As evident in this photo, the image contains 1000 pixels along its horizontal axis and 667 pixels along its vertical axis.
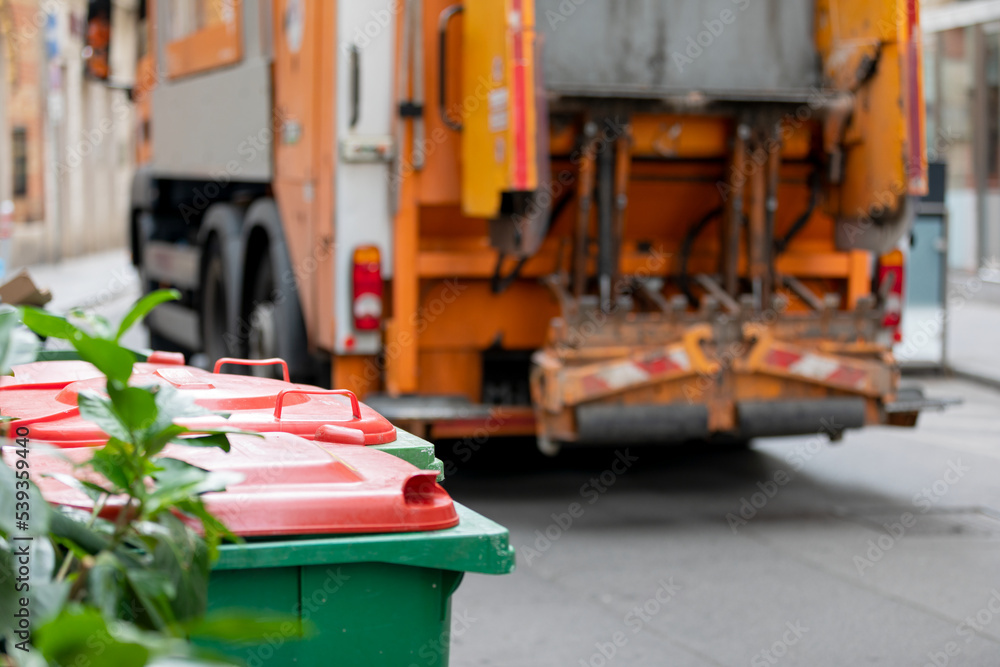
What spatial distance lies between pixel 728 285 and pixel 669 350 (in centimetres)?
87

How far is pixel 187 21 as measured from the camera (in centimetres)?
921

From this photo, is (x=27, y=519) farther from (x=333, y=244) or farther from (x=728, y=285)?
(x=728, y=285)

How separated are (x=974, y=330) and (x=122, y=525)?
1460 centimetres

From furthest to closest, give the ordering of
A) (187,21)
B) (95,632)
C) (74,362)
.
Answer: (187,21), (74,362), (95,632)

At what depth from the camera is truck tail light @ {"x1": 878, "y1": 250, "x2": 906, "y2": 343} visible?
720cm

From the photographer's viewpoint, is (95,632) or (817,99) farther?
(817,99)

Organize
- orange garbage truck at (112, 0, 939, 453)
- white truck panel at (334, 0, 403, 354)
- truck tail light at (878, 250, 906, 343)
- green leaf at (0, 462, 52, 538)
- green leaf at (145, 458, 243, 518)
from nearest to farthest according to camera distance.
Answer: green leaf at (0, 462, 52, 538) < green leaf at (145, 458, 243, 518) < orange garbage truck at (112, 0, 939, 453) < white truck panel at (334, 0, 403, 354) < truck tail light at (878, 250, 906, 343)

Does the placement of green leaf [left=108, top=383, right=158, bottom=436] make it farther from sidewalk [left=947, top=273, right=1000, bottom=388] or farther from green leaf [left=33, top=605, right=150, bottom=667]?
sidewalk [left=947, top=273, right=1000, bottom=388]

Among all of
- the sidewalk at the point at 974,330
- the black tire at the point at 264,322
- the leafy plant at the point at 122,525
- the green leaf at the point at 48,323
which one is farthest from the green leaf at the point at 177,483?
the sidewalk at the point at 974,330

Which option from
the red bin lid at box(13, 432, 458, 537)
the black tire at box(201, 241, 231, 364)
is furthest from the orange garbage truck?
the red bin lid at box(13, 432, 458, 537)

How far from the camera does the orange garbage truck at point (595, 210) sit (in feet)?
19.8

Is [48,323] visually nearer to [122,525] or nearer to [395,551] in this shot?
[122,525]

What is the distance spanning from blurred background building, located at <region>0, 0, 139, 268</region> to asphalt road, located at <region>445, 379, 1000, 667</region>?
1405 cm

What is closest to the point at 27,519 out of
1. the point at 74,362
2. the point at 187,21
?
the point at 74,362
